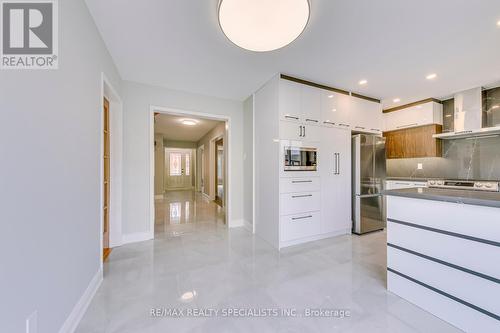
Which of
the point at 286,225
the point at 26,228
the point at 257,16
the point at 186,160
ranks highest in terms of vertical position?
the point at 257,16

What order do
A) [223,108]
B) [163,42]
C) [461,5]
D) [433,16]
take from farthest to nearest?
[223,108] < [163,42] < [433,16] < [461,5]

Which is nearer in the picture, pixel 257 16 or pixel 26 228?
→ pixel 26 228

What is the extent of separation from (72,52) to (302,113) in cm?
266

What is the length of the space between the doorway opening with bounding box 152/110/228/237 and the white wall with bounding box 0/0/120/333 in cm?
173

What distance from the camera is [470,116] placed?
3363 millimetres

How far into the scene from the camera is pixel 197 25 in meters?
1.85

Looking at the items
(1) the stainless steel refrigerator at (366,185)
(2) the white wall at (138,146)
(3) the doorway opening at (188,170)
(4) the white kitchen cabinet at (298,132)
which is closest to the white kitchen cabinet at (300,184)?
(4) the white kitchen cabinet at (298,132)

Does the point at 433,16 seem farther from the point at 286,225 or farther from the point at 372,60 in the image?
the point at 286,225

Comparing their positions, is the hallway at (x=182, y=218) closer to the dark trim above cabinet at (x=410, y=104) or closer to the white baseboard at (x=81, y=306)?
the white baseboard at (x=81, y=306)

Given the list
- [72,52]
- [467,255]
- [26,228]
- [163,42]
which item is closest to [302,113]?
[163,42]

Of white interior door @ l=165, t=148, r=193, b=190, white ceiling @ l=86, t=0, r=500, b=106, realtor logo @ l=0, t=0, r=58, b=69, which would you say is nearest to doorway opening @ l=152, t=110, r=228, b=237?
white interior door @ l=165, t=148, r=193, b=190

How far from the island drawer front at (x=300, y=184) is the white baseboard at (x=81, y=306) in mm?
2314

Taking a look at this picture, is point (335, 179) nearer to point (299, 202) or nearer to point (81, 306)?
point (299, 202)

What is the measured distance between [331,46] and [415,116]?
10.5 ft
